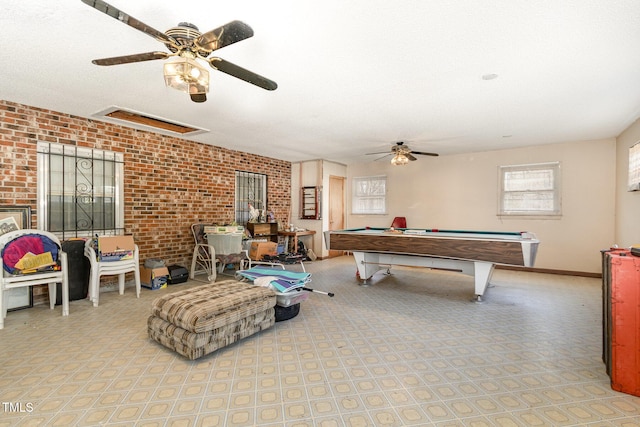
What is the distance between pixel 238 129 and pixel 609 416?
504 centimetres

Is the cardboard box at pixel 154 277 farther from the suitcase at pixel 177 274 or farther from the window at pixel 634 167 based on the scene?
the window at pixel 634 167

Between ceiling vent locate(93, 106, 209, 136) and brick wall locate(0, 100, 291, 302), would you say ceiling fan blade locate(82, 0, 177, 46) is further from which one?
brick wall locate(0, 100, 291, 302)

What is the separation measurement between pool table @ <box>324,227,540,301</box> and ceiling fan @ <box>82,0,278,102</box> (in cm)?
293

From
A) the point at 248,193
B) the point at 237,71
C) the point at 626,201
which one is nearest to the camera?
the point at 237,71

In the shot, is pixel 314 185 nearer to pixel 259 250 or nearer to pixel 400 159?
pixel 259 250

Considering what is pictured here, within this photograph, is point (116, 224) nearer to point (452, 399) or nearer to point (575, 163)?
point (452, 399)

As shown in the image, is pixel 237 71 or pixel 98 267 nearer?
pixel 237 71

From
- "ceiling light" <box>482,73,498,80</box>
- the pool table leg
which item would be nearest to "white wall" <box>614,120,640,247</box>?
the pool table leg

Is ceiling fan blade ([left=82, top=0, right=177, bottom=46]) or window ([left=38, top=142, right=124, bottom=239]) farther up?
ceiling fan blade ([left=82, top=0, right=177, bottom=46])

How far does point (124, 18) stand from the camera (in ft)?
5.33

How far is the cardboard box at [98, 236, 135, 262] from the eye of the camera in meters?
3.76

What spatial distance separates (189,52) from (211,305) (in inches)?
76.4

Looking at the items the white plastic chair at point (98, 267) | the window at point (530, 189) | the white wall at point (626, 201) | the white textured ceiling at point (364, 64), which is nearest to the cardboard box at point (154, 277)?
the white plastic chair at point (98, 267)

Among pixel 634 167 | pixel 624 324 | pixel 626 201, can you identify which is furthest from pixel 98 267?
pixel 626 201
